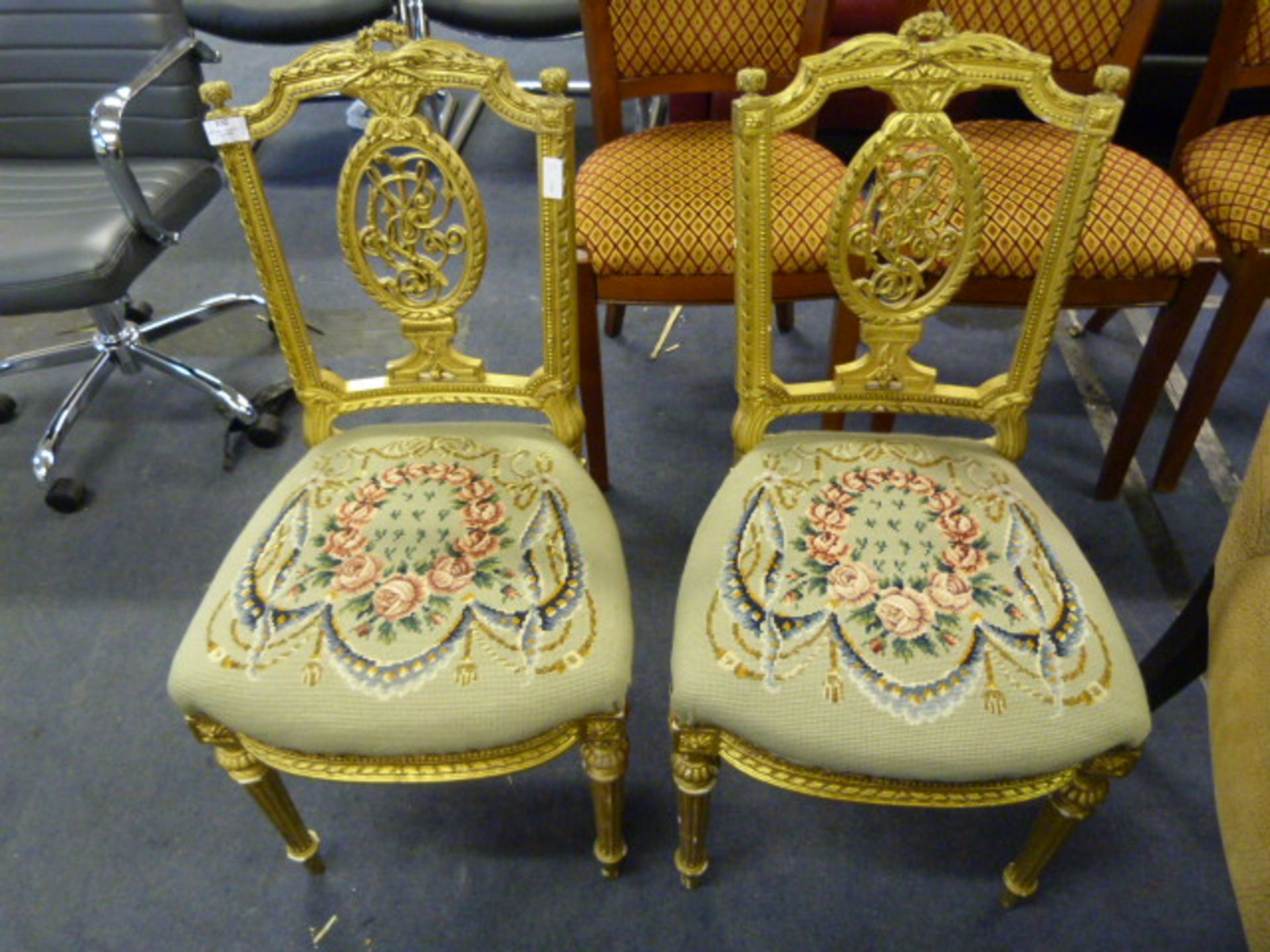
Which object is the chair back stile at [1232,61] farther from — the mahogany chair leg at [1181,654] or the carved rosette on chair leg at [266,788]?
the carved rosette on chair leg at [266,788]

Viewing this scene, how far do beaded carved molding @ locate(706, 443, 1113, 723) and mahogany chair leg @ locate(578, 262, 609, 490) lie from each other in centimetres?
42

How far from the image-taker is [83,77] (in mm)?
1534

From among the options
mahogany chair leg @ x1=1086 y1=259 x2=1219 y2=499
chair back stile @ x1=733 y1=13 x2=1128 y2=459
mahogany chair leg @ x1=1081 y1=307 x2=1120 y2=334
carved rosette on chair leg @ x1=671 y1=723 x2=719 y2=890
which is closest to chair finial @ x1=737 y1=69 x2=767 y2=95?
chair back stile @ x1=733 y1=13 x2=1128 y2=459

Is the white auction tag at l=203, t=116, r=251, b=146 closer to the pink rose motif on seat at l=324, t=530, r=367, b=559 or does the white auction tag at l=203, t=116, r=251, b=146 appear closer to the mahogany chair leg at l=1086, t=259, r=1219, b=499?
the pink rose motif on seat at l=324, t=530, r=367, b=559

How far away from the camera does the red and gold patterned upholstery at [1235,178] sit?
1.26m

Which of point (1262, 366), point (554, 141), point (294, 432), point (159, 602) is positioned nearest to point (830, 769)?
point (554, 141)

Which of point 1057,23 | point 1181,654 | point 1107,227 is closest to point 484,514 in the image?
point 1181,654

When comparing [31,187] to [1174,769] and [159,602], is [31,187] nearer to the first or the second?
[159,602]

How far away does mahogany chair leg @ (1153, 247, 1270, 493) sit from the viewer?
49.7 inches

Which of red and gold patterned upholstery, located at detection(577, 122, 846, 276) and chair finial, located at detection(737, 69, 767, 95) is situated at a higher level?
chair finial, located at detection(737, 69, 767, 95)

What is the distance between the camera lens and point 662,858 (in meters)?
1.11

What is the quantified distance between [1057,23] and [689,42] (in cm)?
59

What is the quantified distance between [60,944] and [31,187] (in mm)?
1269

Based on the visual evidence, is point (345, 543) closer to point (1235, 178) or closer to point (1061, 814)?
point (1061, 814)
